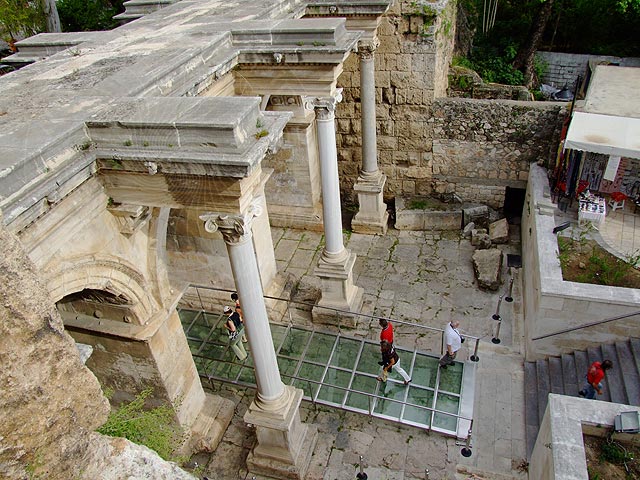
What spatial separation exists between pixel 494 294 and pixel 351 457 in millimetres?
4410

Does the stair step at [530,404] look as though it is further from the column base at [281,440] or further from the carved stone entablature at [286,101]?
the carved stone entablature at [286,101]

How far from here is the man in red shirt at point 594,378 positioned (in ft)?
25.1

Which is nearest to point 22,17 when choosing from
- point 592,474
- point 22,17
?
point 22,17

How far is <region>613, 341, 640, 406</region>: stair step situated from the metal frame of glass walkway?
2.11m

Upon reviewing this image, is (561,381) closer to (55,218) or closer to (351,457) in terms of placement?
(351,457)

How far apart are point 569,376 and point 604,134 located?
4.45m

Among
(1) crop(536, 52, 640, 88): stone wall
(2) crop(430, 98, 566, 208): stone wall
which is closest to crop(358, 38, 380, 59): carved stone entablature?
(2) crop(430, 98, 566, 208): stone wall

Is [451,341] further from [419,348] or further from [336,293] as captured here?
[336,293]

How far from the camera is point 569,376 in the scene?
8.32 m

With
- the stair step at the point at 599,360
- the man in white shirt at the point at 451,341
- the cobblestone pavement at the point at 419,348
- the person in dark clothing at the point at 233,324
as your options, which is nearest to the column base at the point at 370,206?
the cobblestone pavement at the point at 419,348

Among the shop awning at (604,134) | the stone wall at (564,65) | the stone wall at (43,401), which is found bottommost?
the stone wall at (564,65)

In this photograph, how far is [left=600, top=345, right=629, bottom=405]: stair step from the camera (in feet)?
25.1

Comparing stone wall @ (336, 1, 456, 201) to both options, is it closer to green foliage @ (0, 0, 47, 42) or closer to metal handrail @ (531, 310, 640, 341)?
metal handrail @ (531, 310, 640, 341)

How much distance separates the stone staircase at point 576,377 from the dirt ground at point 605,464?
53.7 inches
